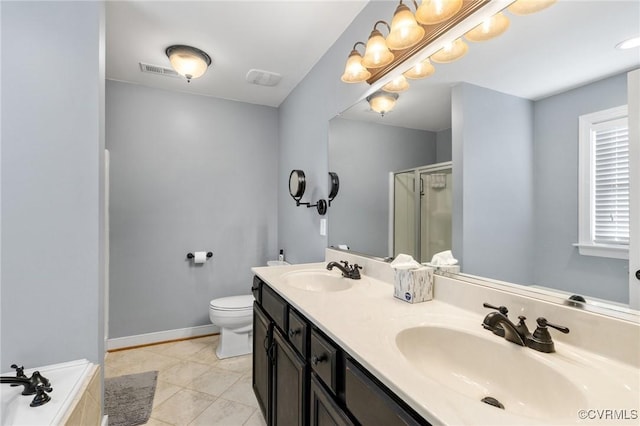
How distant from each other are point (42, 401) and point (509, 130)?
1.99 meters

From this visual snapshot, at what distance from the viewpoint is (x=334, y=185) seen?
206cm

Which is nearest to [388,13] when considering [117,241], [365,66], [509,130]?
[365,66]

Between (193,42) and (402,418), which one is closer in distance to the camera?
(402,418)

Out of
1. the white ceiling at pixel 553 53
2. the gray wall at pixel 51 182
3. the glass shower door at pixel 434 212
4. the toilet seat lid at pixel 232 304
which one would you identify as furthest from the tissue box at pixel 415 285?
the toilet seat lid at pixel 232 304

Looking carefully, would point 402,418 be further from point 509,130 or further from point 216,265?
point 216,265

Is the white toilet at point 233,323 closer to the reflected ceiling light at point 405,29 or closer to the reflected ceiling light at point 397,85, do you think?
the reflected ceiling light at point 397,85

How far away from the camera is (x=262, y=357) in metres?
1.64

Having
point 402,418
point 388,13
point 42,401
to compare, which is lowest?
point 42,401

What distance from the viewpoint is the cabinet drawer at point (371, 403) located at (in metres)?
0.60

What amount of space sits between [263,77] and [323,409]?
8.53 ft

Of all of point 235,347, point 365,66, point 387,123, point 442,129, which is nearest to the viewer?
point 442,129

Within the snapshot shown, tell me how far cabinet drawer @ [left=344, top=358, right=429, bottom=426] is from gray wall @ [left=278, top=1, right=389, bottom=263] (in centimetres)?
141

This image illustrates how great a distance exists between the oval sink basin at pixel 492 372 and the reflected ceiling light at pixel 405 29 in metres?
1.14

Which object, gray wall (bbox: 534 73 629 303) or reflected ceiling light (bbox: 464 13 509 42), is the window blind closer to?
gray wall (bbox: 534 73 629 303)
